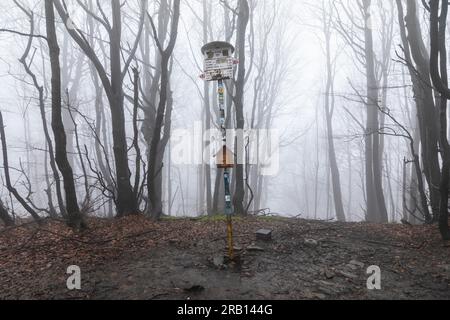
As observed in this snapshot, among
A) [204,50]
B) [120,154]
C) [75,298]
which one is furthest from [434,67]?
[120,154]

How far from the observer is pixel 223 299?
3371 mm

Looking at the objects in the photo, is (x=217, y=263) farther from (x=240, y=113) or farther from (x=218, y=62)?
(x=240, y=113)

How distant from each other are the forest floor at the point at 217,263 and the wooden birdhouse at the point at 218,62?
8.40 ft

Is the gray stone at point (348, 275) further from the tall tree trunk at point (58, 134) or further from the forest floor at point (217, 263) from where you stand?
the tall tree trunk at point (58, 134)

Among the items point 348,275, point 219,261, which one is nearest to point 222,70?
point 219,261

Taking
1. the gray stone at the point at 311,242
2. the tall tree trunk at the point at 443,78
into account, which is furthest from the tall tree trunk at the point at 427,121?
the gray stone at the point at 311,242

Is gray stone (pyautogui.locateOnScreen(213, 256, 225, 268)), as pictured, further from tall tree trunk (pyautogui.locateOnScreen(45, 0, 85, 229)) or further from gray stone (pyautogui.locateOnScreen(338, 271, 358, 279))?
tall tree trunk (pyautogui.locateOnScreen(45, 0, 85, 229))

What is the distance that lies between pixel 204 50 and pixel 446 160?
14.1 feet

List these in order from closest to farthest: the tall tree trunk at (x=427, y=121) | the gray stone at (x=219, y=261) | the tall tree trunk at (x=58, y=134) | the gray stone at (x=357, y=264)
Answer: the gray stone at (x=219, y=261) < the gray stone at (x=357, y=264) < the tall tree trunk at (x=58, y=134) < the tall tree trunk at (x=427, y=121)

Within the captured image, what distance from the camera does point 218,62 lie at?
4199 millimetres

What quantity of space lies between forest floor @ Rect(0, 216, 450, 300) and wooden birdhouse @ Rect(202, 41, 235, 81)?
256cm

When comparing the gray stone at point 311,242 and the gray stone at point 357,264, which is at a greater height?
the gray stone at point 311,242

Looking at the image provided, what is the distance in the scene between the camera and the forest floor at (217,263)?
3.57 meters
